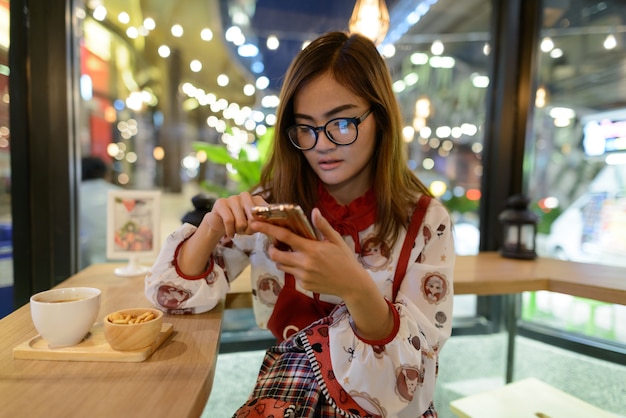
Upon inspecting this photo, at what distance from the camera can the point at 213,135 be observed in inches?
87.8

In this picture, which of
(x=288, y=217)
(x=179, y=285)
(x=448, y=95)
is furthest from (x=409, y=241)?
(x=448, y=95)

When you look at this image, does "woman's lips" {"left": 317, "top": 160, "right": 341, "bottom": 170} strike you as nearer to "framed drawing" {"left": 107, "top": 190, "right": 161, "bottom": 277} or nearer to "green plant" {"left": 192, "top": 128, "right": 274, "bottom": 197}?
"framed drawing" {"left": 107, "top": 190, "right": 161, "bottom": 277}

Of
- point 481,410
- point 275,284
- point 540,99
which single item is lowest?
point 481,410

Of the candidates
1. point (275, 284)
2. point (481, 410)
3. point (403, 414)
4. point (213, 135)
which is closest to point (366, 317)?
point (403, 414)

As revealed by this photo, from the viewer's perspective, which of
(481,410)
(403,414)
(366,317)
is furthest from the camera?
(481,410)

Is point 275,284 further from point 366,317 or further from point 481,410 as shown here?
point 481,410

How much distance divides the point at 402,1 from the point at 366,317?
2.08 metres

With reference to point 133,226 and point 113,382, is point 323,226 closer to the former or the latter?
point 113,382

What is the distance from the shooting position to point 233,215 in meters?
0.91

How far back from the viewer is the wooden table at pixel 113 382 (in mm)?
574

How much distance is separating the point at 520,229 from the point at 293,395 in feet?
4.86

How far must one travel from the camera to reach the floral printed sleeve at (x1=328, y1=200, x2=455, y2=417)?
77cm

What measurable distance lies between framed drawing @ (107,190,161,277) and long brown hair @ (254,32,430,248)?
2.09ft

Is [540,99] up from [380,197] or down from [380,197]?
up
